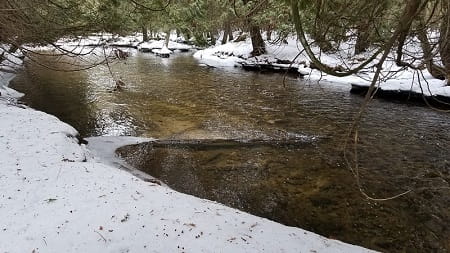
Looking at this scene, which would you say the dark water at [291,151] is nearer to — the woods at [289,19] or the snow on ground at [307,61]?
the snow on ground at [307,61]

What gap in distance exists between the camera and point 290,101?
13391mm

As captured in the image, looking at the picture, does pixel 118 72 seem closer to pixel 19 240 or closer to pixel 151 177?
pixel 151 177

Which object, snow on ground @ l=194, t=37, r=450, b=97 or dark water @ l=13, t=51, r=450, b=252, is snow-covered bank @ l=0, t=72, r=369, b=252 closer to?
dark water @ l=13, t=51, r=450, b=252

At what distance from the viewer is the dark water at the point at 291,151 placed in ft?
18.6

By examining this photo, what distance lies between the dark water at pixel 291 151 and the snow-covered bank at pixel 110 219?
1172mm

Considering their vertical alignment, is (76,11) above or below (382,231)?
above

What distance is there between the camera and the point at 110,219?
4.27 metres

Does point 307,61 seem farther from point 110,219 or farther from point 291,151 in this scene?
point 110,219

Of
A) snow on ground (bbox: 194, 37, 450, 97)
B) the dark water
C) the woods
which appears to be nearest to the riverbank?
snow on ground (bbox: 194, 37, 450, 97)

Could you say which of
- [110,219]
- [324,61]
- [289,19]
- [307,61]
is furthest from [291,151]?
[307,61]

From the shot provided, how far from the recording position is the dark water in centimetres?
568

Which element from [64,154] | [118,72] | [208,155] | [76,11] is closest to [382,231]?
[208,155]

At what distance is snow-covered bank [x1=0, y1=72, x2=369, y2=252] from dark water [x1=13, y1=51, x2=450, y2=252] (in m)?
1.17

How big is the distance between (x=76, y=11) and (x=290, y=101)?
29.3 feet
